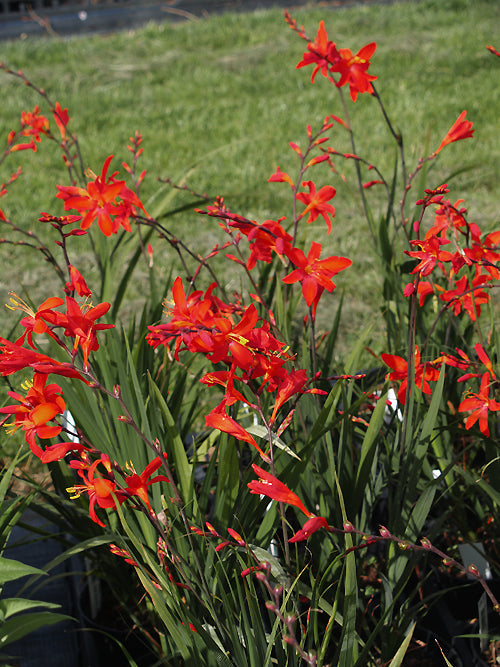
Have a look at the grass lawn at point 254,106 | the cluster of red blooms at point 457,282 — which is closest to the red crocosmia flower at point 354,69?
the cluster of red blooms at point 457,282

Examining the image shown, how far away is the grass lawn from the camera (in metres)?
4.09

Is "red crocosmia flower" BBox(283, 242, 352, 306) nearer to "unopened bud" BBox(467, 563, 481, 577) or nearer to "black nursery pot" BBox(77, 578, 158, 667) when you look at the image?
"unopened bud" BBox(467, 563, 481, 577)

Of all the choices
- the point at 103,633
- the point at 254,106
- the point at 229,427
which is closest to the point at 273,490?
the point at 229,427

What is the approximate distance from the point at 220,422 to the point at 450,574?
932mm

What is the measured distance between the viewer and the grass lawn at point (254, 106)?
4.09m

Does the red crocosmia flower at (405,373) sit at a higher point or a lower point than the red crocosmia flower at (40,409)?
lower

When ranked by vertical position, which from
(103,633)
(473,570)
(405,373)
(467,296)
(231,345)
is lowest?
(103,633)

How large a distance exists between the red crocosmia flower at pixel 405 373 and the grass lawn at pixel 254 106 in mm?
1471

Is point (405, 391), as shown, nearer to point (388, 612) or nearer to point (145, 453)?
point (388, 612)

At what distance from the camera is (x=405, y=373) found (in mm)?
1387

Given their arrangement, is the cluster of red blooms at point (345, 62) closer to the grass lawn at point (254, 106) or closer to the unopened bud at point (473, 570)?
the unopened bud at point (473, 570)

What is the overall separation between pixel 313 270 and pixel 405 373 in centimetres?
38

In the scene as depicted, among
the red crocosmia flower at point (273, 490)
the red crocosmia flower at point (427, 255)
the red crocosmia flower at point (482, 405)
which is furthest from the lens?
the red crocosmia flower at point (482, 405)

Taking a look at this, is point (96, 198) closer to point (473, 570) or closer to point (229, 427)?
point (229, 427)
